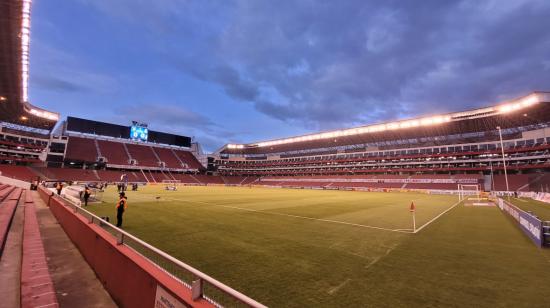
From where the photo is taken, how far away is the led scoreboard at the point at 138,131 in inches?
3472

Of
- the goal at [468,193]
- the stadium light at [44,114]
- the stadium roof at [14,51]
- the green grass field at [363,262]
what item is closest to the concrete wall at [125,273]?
the green grass field at [363,262]

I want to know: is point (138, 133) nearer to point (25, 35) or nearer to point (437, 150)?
point (25, 35)

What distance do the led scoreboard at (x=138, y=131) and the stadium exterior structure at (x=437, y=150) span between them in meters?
47.2

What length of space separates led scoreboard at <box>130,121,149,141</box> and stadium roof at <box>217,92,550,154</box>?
50.8 metres

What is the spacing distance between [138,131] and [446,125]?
98783 mm

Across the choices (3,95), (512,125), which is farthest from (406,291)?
(512,125)

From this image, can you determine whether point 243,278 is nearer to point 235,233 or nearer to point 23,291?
point 23,291

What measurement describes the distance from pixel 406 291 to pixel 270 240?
A: 19.9 feet

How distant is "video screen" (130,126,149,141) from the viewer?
8813 cm

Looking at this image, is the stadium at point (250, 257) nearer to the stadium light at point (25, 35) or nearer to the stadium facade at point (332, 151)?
the stadium light at point (25, 35)

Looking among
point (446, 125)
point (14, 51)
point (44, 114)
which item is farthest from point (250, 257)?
point (446, 125)

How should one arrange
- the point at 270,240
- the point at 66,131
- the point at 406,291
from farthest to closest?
the point at 66,131, the point at 270,240, the point at 406,291

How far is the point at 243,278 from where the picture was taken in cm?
658

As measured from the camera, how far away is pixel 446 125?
67000mm
